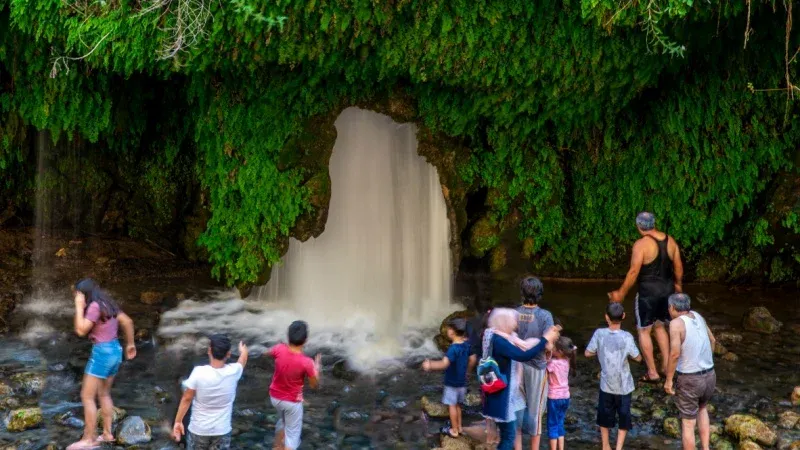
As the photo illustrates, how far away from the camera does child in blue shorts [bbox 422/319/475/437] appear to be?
854cm

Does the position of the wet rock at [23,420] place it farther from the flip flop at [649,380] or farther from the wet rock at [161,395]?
the flip flop at [649,380]

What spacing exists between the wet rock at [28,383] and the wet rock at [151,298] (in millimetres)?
3466

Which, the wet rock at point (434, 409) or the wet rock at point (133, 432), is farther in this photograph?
the wet rock at point (434, 409)

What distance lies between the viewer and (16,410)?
925 cm

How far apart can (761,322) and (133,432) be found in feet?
31.9

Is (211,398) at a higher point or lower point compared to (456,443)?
higher

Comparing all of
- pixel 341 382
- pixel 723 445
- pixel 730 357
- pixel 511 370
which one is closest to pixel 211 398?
pixel 511 370

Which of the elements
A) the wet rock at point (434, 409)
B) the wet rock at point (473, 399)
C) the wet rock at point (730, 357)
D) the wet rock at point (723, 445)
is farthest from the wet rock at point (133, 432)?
the wet rock at point (730, 357)

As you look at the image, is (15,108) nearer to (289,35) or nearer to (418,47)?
(289,35)

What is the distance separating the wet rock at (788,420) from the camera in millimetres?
9508

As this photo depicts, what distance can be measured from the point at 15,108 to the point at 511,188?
8488 mm

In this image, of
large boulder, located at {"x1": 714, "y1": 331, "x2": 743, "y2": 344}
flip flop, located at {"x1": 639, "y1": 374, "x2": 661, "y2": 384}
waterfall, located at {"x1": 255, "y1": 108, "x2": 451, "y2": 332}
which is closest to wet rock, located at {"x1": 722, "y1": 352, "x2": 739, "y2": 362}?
large boulder, located at {"x1": 714, "y1": 331, "x2": 743, "y2": 344}

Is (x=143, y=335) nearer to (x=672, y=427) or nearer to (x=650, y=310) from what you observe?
(x=650, y=310)

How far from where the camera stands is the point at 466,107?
12.9 meters
